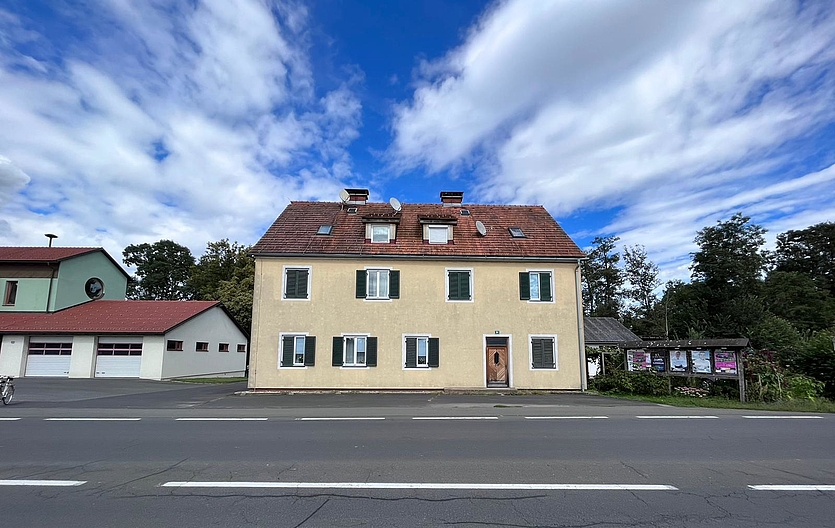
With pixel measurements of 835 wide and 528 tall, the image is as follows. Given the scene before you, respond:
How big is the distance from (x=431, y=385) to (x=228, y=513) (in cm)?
1586

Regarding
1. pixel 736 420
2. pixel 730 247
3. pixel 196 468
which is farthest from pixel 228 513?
pixel 730 247

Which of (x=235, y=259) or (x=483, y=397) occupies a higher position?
(x=235, y=259)

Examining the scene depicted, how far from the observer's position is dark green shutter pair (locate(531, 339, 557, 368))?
2060cm

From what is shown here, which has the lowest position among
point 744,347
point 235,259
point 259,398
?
point 259,398

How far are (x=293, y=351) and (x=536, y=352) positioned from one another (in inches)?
411

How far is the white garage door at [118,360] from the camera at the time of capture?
28.0m

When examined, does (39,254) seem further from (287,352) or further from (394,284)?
(394,284)

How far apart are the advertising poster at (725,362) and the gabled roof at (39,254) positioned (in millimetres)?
36767

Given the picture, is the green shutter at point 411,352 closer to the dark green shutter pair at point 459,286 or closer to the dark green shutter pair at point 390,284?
the dark green shutter pair at point 390,284

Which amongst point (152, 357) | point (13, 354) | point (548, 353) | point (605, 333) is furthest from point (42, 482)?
point (605, 333)

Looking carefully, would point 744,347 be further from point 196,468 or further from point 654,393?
point 196,468

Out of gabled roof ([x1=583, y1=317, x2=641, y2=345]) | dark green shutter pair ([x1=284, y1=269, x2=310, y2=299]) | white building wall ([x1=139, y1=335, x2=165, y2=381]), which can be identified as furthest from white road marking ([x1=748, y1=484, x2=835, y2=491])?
gabled roof ([x1=583, y1=317, x2=641, y2=345])

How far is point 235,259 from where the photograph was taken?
48.0m

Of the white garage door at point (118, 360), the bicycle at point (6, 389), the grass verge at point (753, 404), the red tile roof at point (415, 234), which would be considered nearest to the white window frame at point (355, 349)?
the red tile roof at point (415, 234)
